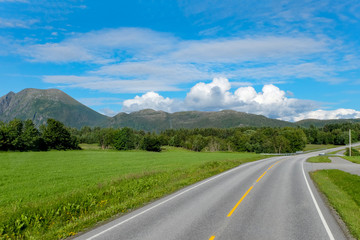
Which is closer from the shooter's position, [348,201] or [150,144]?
[348,201]

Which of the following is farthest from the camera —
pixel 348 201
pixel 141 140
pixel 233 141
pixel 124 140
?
pixel 233 141

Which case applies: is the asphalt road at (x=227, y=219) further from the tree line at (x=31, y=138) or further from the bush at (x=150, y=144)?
the bush at (x=150, y=144)

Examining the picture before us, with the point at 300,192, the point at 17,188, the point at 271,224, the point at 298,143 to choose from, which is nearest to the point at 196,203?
the point at 271,224

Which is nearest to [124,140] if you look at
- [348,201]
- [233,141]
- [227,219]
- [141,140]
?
[141,140]

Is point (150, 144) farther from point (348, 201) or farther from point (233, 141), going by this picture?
point (348, 201)

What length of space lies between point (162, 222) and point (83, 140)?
17765cm

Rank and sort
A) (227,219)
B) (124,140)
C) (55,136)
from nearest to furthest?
(227,219), (55,136), (124,140)

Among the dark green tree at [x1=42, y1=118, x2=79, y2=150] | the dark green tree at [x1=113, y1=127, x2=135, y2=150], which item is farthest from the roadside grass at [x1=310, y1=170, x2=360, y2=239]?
the dark green tree at [x1=113, y1=127, x2=135, y2=150]

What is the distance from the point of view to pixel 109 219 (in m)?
10.7

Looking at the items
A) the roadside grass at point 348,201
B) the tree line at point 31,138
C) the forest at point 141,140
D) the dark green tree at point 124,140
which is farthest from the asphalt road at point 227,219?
the dark green tree at point 124,140

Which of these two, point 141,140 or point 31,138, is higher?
point 31,138

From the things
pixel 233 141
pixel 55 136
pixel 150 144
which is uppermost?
pixel 55 136

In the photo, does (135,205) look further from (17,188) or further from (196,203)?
(17,188)

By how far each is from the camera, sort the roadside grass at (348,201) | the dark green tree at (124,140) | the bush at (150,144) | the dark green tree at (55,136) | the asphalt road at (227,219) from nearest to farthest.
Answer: the asphalt road at (227,219), the roadside grass at (348,201), the dark green tree at (55,136), the dark green tree at (124,140), the bush at (150,144)
